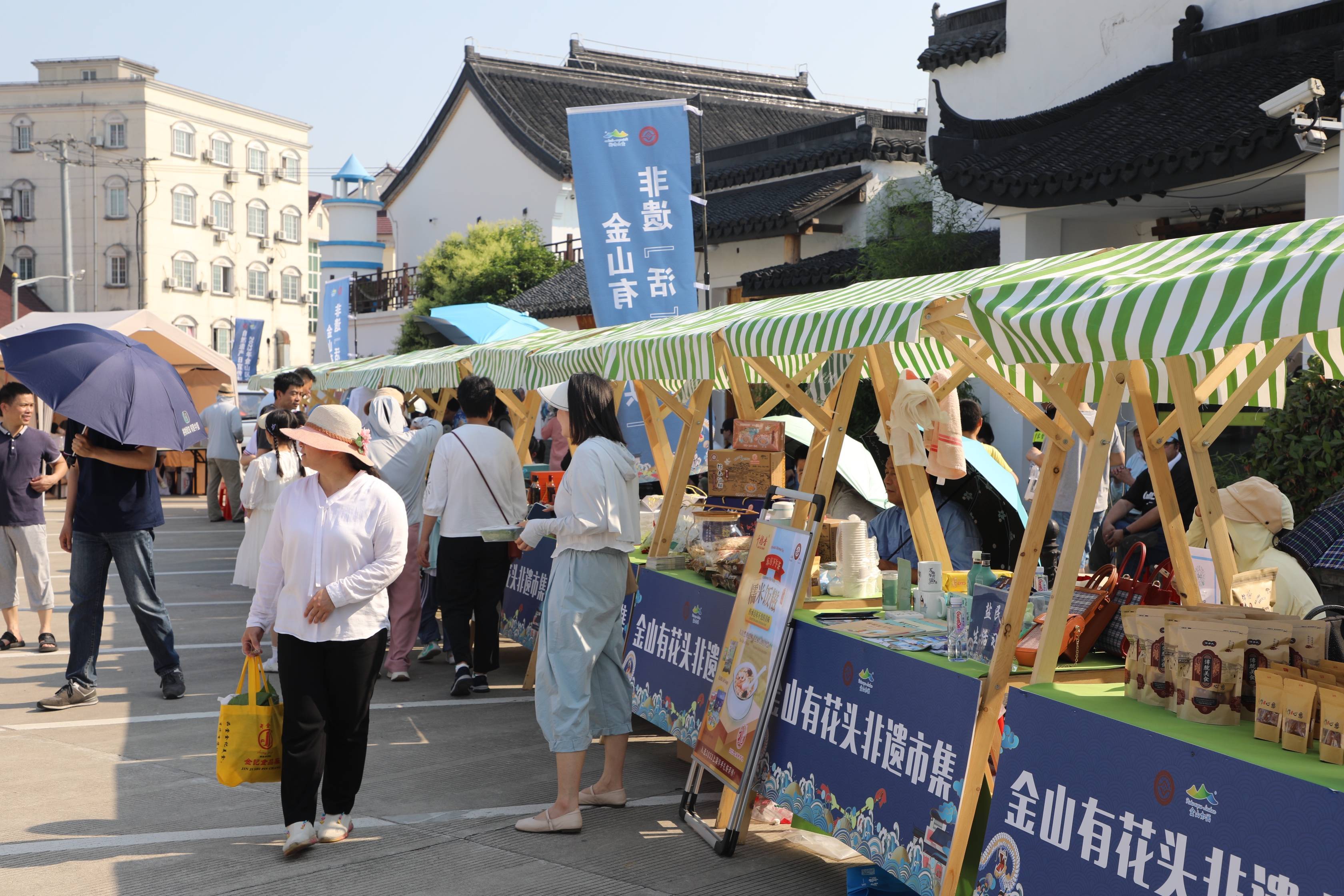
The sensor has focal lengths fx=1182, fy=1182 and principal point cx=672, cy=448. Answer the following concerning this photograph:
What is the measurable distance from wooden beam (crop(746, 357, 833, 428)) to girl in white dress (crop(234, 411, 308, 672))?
387cm

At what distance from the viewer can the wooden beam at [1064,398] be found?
3.75m

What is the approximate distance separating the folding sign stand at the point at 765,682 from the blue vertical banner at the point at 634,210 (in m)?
5.77

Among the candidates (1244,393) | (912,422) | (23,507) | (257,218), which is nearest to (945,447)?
(912,422)

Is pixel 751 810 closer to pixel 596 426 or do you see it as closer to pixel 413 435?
pixel 596 426

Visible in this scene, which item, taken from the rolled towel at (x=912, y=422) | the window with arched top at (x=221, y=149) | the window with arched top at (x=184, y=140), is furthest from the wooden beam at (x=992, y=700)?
the window with arched top at (x=221, y=149)

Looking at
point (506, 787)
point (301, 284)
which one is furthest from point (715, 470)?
point (301, 284)

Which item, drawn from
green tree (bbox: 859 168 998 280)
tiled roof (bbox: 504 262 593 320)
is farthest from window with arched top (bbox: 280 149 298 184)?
green tree (bbox: 859 168 998 280)

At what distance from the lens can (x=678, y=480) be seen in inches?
252

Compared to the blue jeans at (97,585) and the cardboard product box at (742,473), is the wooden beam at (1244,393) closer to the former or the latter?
the cardboard product box at (742,473)

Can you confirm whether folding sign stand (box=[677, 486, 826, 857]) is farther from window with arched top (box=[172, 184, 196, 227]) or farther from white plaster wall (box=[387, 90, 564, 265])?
window with arched top (box=[172, 184, 196, 227])

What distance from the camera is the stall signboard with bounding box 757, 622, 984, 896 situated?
3.76m

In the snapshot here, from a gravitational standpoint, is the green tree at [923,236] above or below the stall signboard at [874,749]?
above

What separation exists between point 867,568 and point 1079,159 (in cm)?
773

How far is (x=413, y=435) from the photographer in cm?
834
